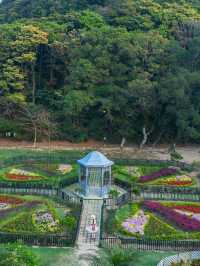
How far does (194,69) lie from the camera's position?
5231 cm

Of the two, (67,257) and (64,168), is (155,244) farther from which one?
(64,168)

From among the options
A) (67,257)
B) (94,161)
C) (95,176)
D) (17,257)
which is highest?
(94,161)

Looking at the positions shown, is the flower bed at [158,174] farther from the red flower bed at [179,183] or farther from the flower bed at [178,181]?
the red flower bed at [179,183]

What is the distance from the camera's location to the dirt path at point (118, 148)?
157ft

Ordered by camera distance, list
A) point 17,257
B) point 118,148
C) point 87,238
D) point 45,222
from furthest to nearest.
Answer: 1. point 118,148
2. point 45,222
3. point 87,238
4. point 17,257

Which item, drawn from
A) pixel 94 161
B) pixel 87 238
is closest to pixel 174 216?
pixel 87 238

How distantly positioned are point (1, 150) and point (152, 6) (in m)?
26.3

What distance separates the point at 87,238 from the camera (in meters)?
29.6

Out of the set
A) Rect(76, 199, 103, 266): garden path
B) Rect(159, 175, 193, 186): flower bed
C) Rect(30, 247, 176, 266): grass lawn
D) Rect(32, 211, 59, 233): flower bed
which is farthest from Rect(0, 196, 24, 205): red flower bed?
Rect(159, 175, 193, 186): flower bed

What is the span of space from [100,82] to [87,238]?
24.2m

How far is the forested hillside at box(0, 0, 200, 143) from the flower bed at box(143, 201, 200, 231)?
15788 mm

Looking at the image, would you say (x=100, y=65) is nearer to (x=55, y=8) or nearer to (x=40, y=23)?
(x=40, y=23)

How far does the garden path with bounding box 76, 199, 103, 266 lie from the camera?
27553mm

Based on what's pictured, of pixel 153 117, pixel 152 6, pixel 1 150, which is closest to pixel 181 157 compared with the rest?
pixel 153 117
